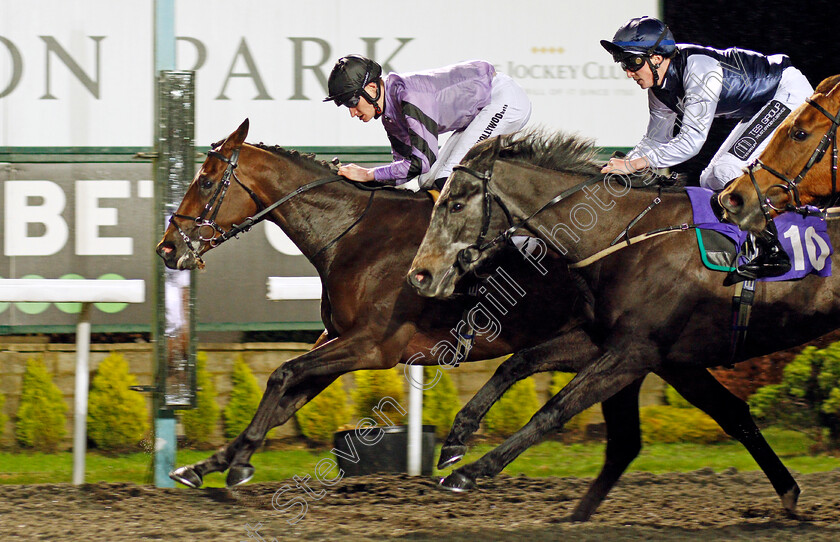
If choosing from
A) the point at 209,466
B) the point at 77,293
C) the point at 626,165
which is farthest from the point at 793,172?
the point at 77,293

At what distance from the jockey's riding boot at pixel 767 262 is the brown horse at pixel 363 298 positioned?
2.12 feet

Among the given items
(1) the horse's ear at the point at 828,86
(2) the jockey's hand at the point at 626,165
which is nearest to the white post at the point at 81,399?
(2) the jockey's hand at the point at 626,165

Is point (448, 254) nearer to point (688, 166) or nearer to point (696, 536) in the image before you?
point (696, 536)

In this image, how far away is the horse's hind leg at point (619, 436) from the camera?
4.31 m

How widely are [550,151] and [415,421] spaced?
1.59 m

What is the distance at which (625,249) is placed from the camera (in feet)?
12.8

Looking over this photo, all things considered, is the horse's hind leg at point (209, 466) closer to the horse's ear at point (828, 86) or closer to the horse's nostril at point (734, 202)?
the horse's nostril at point (734, 202)

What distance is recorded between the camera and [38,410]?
5.59 m

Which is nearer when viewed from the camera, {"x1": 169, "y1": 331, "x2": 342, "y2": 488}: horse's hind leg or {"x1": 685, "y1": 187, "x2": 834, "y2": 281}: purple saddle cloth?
{"x1": 685, "y1": 187, "x2": 834, "y2": 281}: purple saddle cloth

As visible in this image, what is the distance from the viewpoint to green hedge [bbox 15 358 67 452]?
18.3ft

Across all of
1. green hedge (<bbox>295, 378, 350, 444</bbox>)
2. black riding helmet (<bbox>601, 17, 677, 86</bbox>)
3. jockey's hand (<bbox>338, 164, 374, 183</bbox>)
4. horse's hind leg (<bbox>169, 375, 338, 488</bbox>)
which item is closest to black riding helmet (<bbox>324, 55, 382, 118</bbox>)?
jockey's hand (<bbox>338, 164, 374, 183</bbox>)

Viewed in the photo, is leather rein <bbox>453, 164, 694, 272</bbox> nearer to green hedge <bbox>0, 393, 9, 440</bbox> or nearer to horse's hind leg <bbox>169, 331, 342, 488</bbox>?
horse's hind leg <bbox>169, 331, 342, 488</bbox>

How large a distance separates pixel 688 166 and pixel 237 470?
397cm

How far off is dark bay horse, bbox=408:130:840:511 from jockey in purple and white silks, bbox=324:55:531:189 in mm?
477
